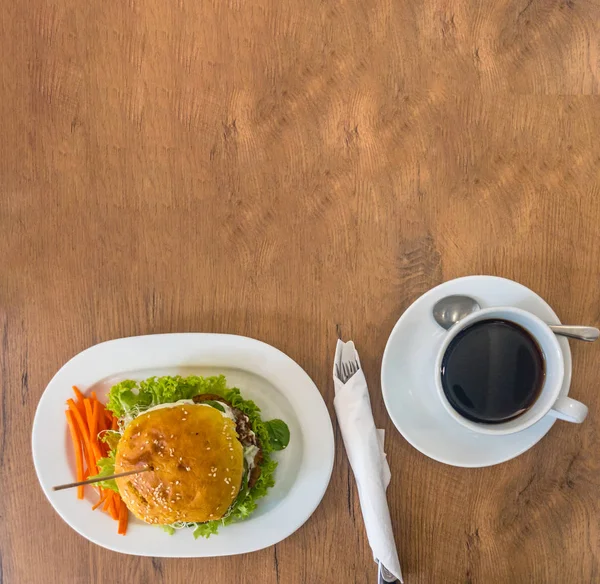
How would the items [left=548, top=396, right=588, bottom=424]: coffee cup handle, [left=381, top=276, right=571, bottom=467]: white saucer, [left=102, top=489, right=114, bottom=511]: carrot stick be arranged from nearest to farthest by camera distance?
[left=548, top=396, right=588, bottom=424]: coffee cup handle < [left=381, top=276, right=571, bottom=467]: white saucer < [left=102, top=489, right=114, bottom=511]: carrot stick

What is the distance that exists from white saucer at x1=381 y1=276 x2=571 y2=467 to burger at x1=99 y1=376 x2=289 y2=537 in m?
0.24

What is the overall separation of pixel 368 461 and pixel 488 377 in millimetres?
276

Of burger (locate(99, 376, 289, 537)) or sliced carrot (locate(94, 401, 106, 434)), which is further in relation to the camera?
sliced carrot (locate(94, 401, 106, 434))

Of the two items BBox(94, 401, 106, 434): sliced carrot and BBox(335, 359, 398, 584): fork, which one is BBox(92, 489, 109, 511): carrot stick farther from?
BBox(335, 359, 398, 584): fork

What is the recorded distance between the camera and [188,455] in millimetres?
976

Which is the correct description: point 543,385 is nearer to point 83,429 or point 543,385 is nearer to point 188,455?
point 188,455

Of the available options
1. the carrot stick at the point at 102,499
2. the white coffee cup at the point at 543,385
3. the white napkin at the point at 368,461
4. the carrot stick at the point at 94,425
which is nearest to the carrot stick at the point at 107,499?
the carrot stick at the point at 102,499

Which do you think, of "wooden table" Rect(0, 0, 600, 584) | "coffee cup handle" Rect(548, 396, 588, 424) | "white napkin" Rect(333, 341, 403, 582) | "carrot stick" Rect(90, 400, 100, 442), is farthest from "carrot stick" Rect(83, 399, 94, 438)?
"coffee cup handle" Rect(548, 396, 588, 424)

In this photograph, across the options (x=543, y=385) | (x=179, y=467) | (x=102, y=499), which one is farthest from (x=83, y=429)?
(x=543, y=385)

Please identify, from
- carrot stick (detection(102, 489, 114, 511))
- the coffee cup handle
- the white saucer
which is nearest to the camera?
the coffee cup handle

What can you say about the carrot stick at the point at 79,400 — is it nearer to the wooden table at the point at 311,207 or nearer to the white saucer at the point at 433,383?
the wooden table at the point at 311,207

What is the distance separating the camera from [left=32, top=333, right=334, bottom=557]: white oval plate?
3.55 feet

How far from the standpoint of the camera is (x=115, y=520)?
1.12 m

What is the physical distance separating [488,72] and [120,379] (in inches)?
38.3
